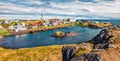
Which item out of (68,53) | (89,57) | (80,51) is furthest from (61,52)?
(89,57)

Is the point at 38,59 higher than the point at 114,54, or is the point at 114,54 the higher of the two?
the point at 114,54

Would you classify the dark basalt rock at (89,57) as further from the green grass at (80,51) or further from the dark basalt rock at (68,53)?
the dark basalt rock at (68,53)

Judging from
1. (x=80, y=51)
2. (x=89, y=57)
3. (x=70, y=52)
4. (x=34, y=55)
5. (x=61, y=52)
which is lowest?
(x=34, y=55)

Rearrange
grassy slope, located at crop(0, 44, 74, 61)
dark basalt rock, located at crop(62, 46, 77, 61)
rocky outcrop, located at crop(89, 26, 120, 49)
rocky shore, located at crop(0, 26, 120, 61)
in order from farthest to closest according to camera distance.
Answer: grassy slope, located at crop(0, 44, 74, 61), rocky outcrop, located at crop(89, 26, 120, 49), dark basalt rock, located at crop(62, 46, 77, 61), rocky shore, located at crop(0, 26, 120, 61)

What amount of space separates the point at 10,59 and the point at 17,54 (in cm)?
451

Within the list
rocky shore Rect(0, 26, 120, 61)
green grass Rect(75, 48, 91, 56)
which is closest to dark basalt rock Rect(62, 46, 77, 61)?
rocky shore Rect(0, 26, 120, 61)

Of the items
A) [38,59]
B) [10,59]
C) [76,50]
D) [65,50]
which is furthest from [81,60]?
[10,59]

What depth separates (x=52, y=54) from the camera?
Answer: 9375cm

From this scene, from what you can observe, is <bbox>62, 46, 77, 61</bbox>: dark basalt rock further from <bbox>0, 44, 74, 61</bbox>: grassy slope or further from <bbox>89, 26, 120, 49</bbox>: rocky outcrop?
<bbox>89, 26, 120, 49</bbox>: rocky outcrop

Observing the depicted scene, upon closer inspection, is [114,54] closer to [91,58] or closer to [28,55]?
[91,58]

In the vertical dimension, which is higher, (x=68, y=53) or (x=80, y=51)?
(x=80, y=51)

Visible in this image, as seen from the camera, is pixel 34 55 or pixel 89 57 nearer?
pixel 89 57

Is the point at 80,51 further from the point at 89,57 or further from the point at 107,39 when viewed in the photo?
the point at 107,39

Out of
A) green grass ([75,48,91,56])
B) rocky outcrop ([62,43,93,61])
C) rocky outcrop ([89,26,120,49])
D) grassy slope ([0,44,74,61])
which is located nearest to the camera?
green grass ([75,48,91,56])
